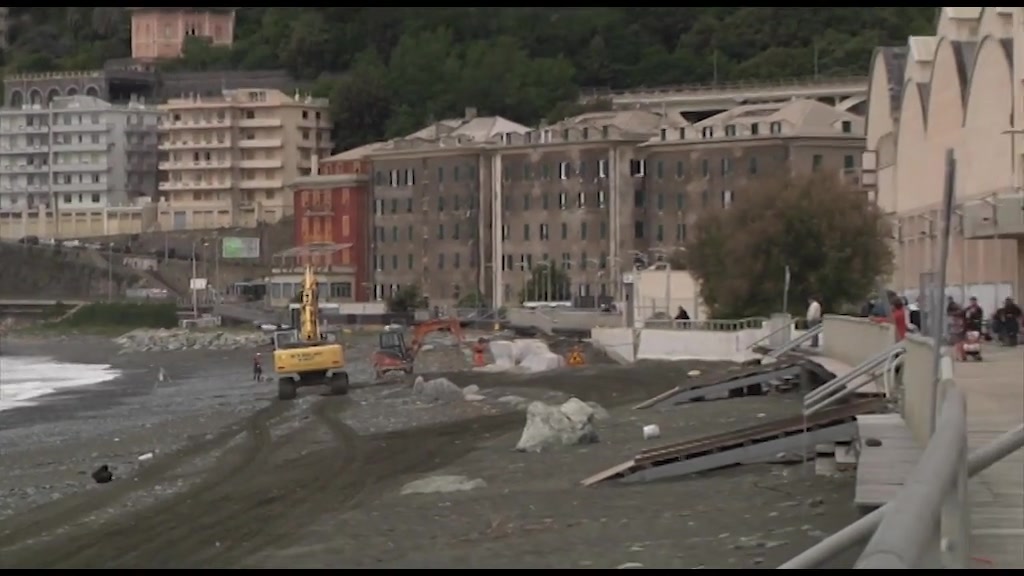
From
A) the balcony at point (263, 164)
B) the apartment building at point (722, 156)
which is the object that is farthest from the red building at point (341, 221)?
the apartment building at point (722, 156)

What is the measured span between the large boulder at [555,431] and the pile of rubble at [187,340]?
212 feet

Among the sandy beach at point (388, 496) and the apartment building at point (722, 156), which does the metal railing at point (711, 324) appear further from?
the apartment building at point (722, 156)

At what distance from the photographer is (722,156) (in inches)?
3509

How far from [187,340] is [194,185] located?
37.3 meters

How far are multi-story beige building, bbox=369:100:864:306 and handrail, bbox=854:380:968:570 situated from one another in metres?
78.7

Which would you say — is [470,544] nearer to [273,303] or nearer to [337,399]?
[337,399]

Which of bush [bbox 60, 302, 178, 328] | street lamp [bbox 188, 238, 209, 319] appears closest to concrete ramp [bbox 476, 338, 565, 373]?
street lamp [bbox 188, 238, 209, 319]

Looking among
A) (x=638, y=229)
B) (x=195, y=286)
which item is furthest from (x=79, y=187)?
(x=638, y=229)

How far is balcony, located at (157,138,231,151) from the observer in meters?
125

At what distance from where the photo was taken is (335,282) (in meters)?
104

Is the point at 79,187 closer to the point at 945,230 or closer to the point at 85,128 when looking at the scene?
the point at 85,128

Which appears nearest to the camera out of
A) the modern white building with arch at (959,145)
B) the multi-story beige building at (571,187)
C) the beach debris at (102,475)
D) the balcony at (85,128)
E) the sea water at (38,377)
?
the beach debris at (102,475)

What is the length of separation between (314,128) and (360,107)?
367cm

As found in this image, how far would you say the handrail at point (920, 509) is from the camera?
11.8 ft
